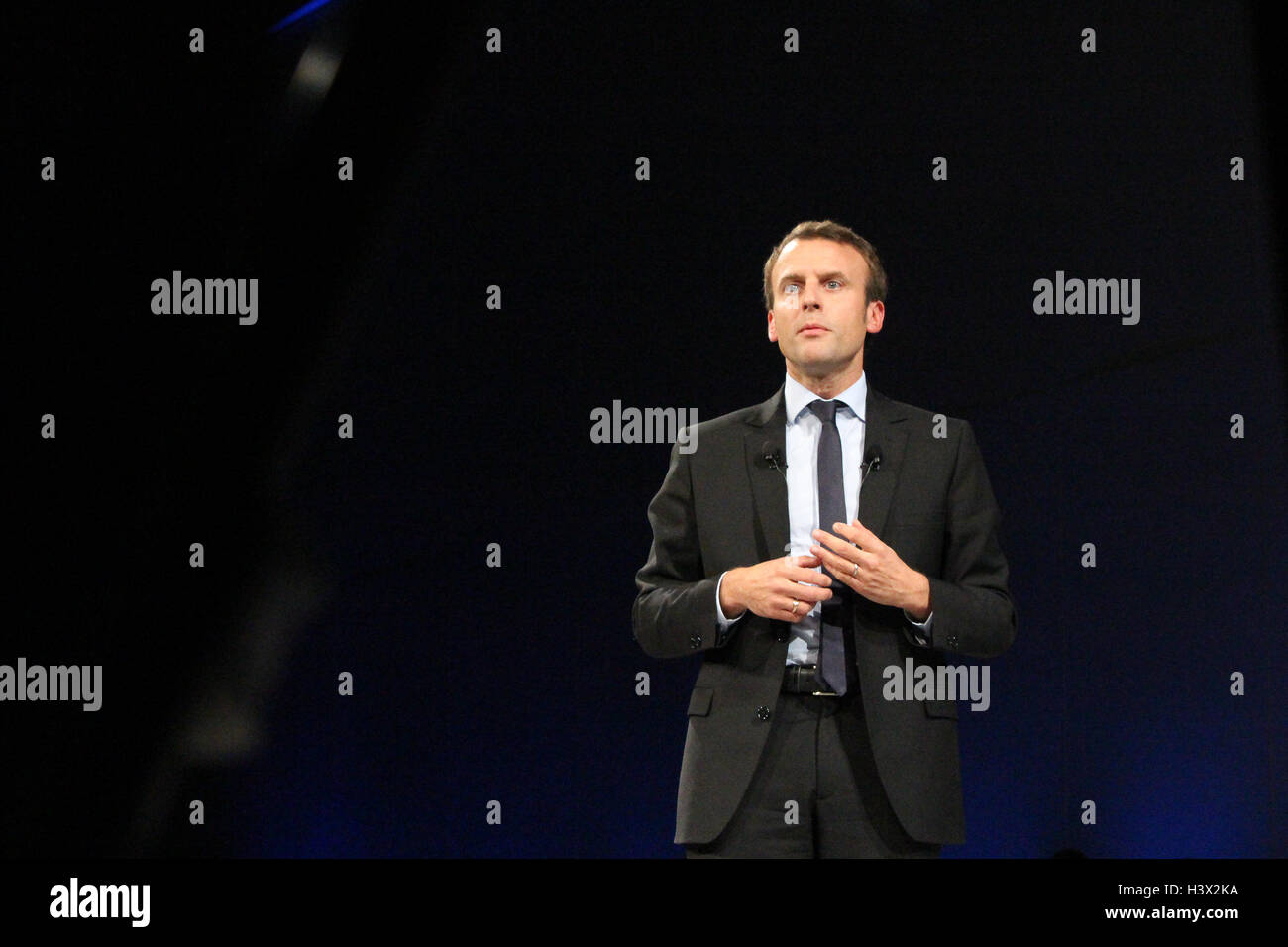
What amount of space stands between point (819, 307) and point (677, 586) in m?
0.71

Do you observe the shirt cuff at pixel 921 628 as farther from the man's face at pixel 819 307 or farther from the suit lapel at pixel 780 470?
the man's face at pixel 819 307

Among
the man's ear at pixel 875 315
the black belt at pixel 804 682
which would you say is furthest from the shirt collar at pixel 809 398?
the black belt at pixel 804 682

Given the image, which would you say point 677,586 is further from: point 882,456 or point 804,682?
point 882,456

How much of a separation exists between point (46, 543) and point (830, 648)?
8.97 feet

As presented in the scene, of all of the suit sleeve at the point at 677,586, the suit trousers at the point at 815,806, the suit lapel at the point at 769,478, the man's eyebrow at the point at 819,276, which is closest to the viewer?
the suit trousers at the point at 815,806

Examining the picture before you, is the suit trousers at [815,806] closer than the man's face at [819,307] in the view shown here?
Yes

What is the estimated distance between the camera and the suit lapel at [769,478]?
131 inches

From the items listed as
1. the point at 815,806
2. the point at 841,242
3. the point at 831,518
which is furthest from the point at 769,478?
the point at 815,806

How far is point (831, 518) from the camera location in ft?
10.9

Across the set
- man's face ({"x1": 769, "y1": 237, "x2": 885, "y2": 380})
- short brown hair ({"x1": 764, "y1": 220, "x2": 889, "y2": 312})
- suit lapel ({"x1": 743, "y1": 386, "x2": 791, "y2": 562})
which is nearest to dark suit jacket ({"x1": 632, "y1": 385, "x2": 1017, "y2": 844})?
suit lapel ({"x1": 743, "y1": 386, "x2": 791, "y2": 562})

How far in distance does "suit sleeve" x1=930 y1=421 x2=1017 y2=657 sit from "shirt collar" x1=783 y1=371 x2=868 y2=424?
0.24m
